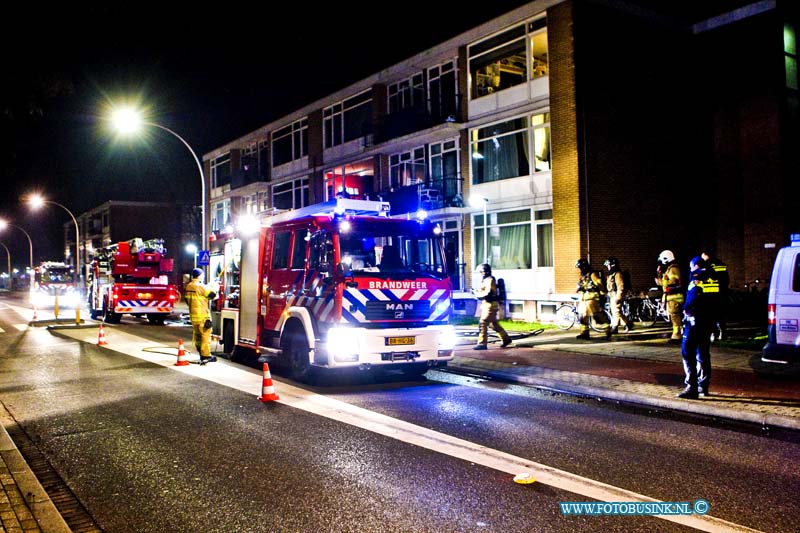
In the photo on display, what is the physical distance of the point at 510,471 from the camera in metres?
5.70

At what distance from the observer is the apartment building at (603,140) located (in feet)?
66.2

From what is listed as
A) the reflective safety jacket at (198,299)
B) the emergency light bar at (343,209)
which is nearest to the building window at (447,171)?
the emergency light bar at (343,209)

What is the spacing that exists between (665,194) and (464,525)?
19.7 metres

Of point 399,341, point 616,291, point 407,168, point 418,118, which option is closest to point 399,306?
point 399,341

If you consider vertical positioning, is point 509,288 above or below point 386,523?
above

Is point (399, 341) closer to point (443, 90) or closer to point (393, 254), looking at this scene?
point (393, 254)

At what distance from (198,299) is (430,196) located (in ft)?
44.9

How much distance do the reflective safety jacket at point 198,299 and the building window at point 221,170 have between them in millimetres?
31647

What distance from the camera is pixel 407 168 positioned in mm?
27266

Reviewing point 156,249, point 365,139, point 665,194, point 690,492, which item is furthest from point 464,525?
point 365,139

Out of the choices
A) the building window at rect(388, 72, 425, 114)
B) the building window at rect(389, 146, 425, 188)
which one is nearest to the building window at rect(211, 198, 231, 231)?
the building window at rect(389, 146, 425, 188)

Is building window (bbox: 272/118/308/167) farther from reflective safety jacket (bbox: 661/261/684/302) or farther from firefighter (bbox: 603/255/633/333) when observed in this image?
reflective safety jacket (bbox: 661/261/684/302)

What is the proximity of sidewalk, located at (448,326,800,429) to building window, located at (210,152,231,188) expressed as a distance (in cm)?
3220

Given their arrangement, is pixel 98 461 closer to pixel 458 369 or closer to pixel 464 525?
pixel 464 525
